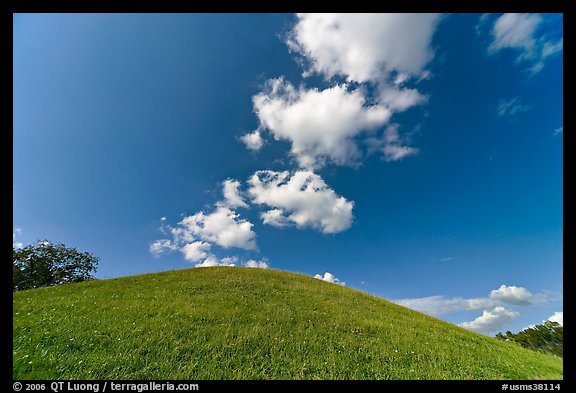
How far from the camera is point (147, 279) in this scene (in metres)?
26.6

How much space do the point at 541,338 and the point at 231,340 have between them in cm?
2497

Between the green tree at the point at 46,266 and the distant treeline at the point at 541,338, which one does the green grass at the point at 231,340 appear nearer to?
the distant treeline at the point at 541,338

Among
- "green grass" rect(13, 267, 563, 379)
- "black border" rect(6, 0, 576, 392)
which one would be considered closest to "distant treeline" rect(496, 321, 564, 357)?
"green grass" rect(13, 267, 563, 379)

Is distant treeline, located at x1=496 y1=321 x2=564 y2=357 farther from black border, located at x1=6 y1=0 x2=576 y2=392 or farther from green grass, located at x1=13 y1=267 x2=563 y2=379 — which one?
black border, located at x1=6 y1=0 x2=576 y2=392

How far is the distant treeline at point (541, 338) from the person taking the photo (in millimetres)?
21152

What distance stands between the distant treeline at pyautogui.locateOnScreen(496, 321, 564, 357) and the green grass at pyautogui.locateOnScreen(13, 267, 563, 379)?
6077mm

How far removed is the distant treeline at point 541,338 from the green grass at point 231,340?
6.08 m

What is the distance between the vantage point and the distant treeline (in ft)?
69.4

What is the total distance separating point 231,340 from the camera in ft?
43.9
